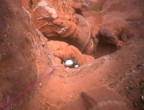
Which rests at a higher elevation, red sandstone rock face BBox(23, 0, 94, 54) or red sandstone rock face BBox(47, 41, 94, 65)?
red sandstone rock face BBox(23, 0, 94, 54)

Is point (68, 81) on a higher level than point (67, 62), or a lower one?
higher

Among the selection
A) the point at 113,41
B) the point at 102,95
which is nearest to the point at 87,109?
the point at 102,95

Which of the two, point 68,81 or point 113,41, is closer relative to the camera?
point 68,81

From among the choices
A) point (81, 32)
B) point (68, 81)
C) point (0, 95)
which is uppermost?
point (0, 95)

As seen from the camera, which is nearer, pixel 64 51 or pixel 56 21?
pixel 64 51

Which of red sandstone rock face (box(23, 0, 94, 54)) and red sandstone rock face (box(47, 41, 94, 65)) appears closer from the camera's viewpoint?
red sandstone rock face (box(47, 41, 94, 65))

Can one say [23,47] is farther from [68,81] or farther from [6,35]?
[68,81]

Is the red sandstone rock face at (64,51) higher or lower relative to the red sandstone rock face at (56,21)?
lower

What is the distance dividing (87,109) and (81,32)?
3331 mm

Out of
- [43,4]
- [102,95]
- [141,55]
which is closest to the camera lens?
[102,95]

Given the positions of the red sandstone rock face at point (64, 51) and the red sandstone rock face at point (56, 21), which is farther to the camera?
the red sandstone rock face at point (56, 21)

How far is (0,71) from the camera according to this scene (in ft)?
7.41

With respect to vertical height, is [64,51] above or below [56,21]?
below

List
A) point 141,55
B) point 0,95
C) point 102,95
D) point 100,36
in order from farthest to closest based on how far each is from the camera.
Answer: point 100,36
point 141,55
point 102,95
point 0,95
